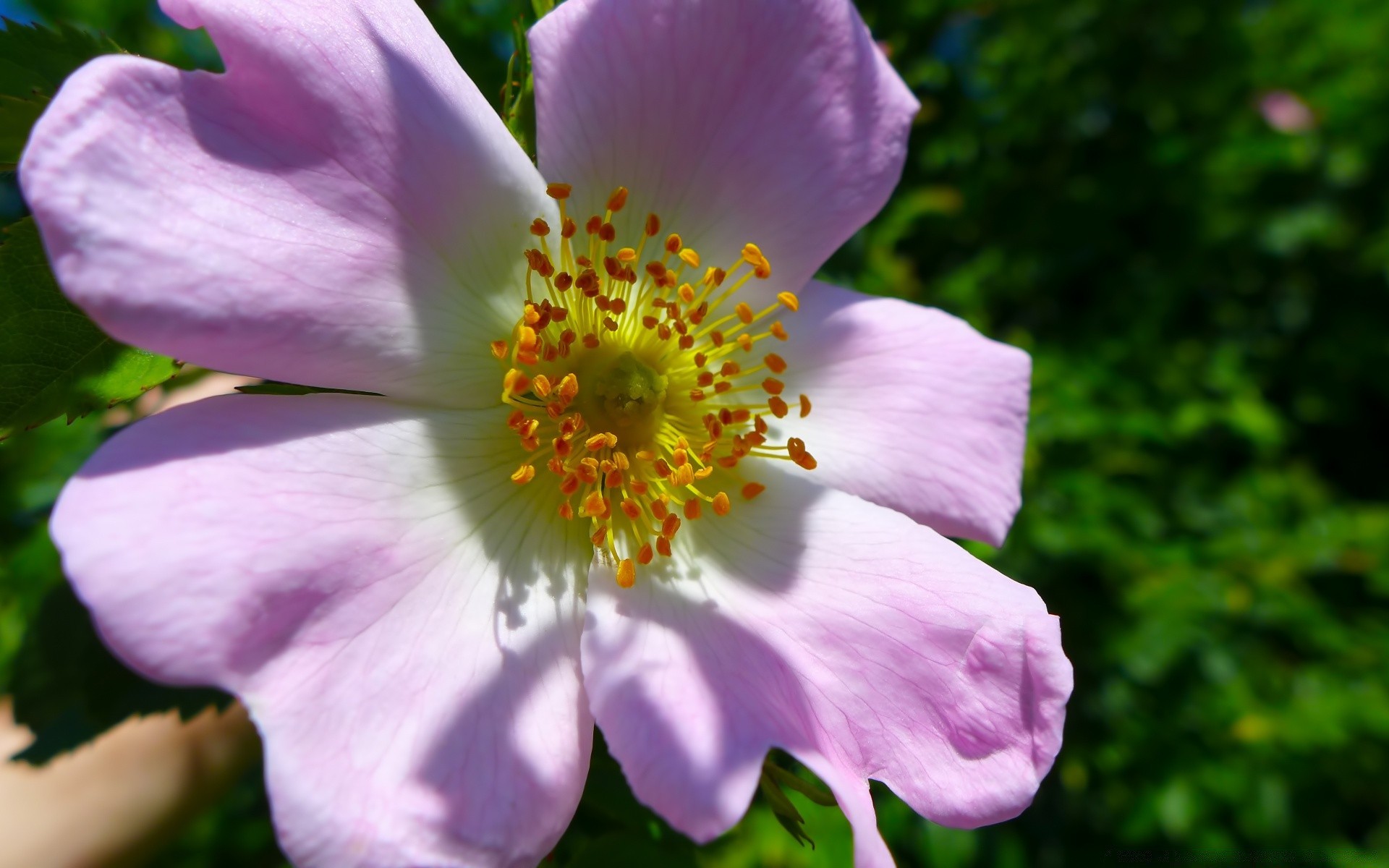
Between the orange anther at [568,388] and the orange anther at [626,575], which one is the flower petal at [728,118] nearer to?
the orange anther at [568,388]

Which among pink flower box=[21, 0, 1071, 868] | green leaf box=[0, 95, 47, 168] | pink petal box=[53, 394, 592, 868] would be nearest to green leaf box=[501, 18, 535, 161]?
pink flower box=[21, 0, 1071, 868]

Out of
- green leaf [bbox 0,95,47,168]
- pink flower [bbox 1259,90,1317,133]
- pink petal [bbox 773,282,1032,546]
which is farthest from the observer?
pink flower [bbox 1259,90,1317,133]

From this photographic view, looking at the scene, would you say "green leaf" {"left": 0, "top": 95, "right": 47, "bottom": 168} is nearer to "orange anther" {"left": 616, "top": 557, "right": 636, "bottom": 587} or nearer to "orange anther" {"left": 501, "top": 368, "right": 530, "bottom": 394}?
"orange anther" {"left": 501, "top": 368, "right": 530, "bottom": 394}

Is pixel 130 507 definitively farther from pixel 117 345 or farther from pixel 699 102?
pixel 699 102

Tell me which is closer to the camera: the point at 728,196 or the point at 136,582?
the point at 136,582

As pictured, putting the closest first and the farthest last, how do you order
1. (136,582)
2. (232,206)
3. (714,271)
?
(136,582), (232,206), (714,271)

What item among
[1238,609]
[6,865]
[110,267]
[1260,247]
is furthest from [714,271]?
[1260,247]

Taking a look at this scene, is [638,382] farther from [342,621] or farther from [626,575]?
[342,621]
